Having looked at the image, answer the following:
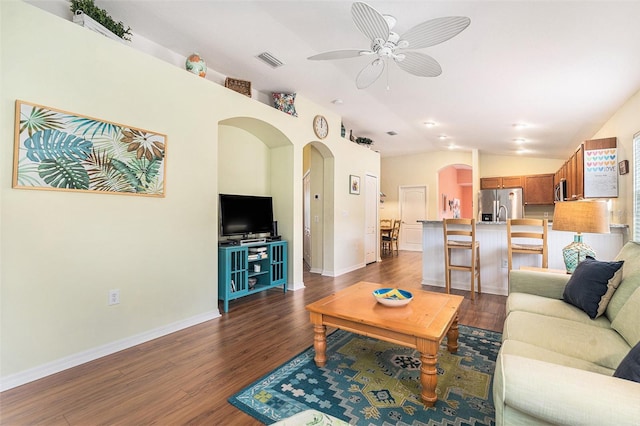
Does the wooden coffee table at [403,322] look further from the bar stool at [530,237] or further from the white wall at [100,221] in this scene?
the bar stool at [530,237]

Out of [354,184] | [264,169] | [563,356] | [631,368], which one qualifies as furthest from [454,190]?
[631,368]

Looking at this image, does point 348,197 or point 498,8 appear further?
point 348,197

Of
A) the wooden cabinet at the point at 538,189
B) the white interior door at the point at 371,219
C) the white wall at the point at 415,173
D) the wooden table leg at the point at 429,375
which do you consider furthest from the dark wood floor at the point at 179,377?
the white wall at the point at 415,173

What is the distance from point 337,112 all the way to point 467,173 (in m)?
8.89

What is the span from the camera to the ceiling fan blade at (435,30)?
5.96ft

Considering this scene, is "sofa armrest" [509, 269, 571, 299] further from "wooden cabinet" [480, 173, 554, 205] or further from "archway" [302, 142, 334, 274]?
"wooden cabinet" [480, 173, 554, 205]

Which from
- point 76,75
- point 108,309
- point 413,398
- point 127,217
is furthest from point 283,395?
point 76,75

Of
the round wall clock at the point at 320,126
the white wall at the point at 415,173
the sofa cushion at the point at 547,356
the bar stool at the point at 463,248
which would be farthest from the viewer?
the white wall at the point at 415,173

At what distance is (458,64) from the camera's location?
3.01 meters

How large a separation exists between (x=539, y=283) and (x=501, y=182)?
20.4ft

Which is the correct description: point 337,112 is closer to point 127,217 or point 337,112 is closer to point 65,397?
point 127,217

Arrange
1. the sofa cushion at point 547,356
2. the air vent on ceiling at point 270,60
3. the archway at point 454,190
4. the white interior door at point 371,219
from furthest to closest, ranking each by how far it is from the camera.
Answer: the archway at point 454,190
the white interior door at point 371,219
the air vent on ceiling at point 270,60
the sofa cushion at point 547,356

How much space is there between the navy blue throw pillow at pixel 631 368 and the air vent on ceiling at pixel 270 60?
11.5 ft

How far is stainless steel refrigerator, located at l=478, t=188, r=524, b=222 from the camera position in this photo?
754 centimetres
